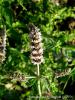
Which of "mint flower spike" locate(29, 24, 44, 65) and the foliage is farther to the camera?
the foliage

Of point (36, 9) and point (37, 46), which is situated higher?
point (36, 9)

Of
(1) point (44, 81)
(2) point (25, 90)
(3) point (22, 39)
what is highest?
(3) point (22, 39)

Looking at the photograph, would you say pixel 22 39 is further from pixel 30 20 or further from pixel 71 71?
pixel 71 71

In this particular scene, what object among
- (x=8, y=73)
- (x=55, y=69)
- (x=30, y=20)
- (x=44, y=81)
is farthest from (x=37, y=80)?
(x=30, y=20)

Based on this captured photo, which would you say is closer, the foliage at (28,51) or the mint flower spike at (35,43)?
the mint flower spike at (35,43)

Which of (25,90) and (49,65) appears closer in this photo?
(49,65)

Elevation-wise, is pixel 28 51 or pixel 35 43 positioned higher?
pixel 35 43

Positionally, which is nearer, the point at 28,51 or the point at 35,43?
the point at 35,43

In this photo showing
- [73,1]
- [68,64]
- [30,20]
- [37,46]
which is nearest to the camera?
[37,46]
